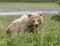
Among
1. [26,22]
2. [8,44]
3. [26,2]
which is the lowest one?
[26,2]

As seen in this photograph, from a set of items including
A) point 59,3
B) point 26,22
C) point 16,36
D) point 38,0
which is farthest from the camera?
point 38,0

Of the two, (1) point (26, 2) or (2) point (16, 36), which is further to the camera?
(1) point (26, 2)

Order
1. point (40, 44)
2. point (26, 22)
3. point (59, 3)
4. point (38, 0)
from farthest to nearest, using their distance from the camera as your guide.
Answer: point (38, 0)
point (26, 22)
point (59, 3)
point (40, 44)

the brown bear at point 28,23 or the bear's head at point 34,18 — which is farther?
the bear's head at point 34,18

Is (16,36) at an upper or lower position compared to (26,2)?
upper

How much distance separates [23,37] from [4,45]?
14.4 inches

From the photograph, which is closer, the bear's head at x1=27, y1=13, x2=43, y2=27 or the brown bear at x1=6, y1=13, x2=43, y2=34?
the brown bear at x1=6, y1=13, x2=43, y2=34

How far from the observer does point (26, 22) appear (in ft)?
30.3

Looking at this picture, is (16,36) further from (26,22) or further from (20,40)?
(26,22)

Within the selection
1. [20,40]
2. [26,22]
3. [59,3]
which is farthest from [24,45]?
[26,22]

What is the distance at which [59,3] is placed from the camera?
7.46m

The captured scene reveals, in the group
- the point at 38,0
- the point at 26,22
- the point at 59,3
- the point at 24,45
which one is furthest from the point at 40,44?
the point at 38,0

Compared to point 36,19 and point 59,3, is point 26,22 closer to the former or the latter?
point 36,19

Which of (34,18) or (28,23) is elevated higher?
(34,18)
